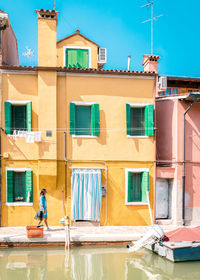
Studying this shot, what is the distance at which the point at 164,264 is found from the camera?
11594 millimetres

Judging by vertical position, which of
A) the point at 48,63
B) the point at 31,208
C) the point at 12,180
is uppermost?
the point at 48,63

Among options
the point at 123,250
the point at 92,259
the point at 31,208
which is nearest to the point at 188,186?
the point at 123,250

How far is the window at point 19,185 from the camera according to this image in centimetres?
1417

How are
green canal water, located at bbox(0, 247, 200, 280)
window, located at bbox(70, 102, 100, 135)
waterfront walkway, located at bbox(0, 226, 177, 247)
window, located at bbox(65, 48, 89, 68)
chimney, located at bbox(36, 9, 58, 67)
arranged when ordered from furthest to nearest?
window, located at bbox(65, 48, 89, 68) → window, located at bbox(70, 102, 100, 135) → chimney, located at bbox(36, 9, 58, 67) → waterfront walkway, located at bbox(0, 226, 177, 247) → green canal water, located at bbox(0, 247, 200, 280)

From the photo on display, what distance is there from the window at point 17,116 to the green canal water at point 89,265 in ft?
16.1

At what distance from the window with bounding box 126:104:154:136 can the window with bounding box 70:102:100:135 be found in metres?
1.41

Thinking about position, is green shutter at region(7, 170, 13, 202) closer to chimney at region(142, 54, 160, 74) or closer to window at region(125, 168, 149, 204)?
window at region(125, 168, 149, 204)

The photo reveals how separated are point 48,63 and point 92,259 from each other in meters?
8.00

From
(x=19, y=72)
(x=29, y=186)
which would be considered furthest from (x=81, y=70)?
(x=29, y=186)

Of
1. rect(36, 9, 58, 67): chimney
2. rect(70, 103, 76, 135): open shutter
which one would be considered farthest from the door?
rect(36, 9, 58, 67): chimney

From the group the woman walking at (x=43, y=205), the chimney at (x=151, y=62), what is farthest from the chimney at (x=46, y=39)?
the woman walking at (x=43, y=205)

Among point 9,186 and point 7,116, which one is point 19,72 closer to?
point 7,116

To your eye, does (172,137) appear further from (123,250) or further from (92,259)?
(92,259)

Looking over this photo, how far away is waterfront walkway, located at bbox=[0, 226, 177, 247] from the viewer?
1245 centimetres
